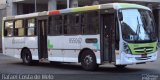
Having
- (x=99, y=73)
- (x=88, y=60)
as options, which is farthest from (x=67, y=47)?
(x=99, y=73)

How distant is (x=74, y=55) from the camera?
1947cm

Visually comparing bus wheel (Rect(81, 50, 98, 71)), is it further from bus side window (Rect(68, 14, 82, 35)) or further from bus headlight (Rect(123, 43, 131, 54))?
bus headlight (Rect(123, 43, 131, 54))

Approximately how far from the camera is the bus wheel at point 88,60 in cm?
1819

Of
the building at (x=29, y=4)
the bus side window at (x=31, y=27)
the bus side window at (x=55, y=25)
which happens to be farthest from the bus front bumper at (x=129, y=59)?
the building at (x=29, y=4)

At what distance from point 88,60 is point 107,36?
5.05ft

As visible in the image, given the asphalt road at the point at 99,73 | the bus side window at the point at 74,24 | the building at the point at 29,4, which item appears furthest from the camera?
the building at the point at 29,4

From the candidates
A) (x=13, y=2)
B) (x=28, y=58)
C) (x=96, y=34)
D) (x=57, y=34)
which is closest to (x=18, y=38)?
(x=28, y=58)

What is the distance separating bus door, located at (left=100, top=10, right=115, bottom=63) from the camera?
1745cm

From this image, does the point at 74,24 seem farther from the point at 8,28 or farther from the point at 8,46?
the point at 8,28

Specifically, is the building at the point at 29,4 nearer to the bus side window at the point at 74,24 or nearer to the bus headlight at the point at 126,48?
the bus side window at the point at 74,24

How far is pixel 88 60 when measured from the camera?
18.5 meters

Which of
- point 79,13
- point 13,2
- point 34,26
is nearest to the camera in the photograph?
point 79,13

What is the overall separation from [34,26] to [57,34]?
2.51m

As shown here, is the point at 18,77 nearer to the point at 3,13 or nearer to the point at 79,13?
the point at 79,13
